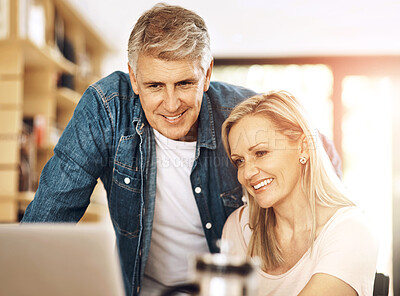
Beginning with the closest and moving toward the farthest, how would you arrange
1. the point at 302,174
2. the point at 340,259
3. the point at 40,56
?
the point at 340,259, the point at 302,174, the point at 40,56

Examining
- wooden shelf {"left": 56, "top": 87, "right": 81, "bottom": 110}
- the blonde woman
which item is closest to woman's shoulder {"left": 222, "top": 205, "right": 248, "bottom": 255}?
the blonde woman

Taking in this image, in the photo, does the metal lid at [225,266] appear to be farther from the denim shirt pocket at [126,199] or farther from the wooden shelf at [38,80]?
the wooden shelf at [38,80]

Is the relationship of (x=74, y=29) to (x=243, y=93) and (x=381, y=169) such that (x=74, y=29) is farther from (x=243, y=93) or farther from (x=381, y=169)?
(x=381, y=169)

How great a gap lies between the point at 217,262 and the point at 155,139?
2.43 ft

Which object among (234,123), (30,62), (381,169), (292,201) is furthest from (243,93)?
(30,62)

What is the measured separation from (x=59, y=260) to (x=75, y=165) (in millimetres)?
717

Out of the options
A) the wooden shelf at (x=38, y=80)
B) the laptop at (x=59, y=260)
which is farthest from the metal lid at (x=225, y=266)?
the wooden shelf at (x=38, y=80)

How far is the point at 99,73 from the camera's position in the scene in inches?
70.6

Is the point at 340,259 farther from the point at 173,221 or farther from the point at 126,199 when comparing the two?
the point at 126,199

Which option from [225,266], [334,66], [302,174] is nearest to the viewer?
[225,266]

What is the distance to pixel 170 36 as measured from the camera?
1261 millimetres

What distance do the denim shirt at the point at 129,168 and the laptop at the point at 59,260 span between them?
2.19 ft

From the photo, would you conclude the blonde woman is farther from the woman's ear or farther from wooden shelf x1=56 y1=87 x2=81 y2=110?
wooden shelf x1=56 y1=87 x2=81 y2=110

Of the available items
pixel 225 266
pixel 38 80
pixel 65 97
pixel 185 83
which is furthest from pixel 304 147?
pixel 38 80
